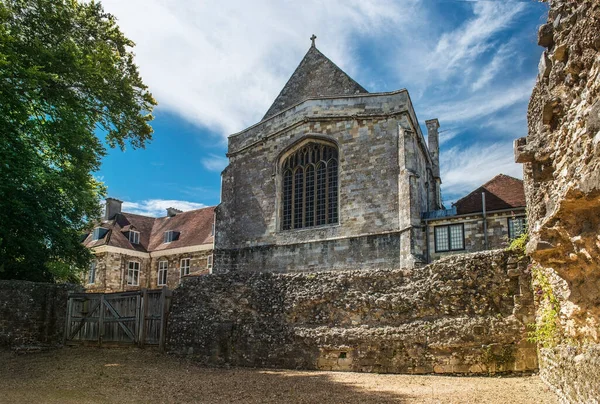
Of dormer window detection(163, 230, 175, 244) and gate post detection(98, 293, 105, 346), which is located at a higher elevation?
dormer window detection(163, 230, 175, 244)

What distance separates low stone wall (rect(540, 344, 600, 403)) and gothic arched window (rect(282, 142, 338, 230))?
13.0 m

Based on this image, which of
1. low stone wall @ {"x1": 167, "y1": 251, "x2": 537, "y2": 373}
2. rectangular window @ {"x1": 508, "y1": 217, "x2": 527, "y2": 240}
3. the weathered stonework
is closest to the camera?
low stone wall @ {"x1": 167, "y1": 251, "x2": 537, "y2": 373}

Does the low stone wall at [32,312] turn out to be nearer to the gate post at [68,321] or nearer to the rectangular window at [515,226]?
the gate post at [68,321]

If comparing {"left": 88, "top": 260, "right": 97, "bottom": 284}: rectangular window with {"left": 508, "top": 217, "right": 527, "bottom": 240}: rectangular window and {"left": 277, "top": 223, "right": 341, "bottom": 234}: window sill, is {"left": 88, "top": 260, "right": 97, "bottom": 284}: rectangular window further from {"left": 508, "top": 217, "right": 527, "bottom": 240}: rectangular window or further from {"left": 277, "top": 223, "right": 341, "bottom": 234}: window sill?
{"left": 508, "top": 217, "right": 527, "bottom": 240}: rectangular window

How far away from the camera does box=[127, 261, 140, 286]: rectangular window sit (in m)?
31.1

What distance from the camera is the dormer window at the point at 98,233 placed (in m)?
31.7

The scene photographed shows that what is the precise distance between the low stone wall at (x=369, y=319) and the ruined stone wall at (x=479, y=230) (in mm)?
7440

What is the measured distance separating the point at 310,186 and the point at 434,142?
10.6 metres

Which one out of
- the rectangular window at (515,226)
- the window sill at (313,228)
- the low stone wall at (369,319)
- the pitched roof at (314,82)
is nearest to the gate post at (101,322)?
the low stone wall at (369,319)

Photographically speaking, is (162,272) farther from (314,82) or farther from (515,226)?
(515,226)

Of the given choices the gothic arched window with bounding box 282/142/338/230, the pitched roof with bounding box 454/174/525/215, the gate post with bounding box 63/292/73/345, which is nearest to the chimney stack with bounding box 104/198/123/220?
the gothic arched window with bounding box 282/142/338/230

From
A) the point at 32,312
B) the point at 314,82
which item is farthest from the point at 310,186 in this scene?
the point at 32,312

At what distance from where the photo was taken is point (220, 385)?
29.6ft

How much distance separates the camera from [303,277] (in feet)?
40.0
